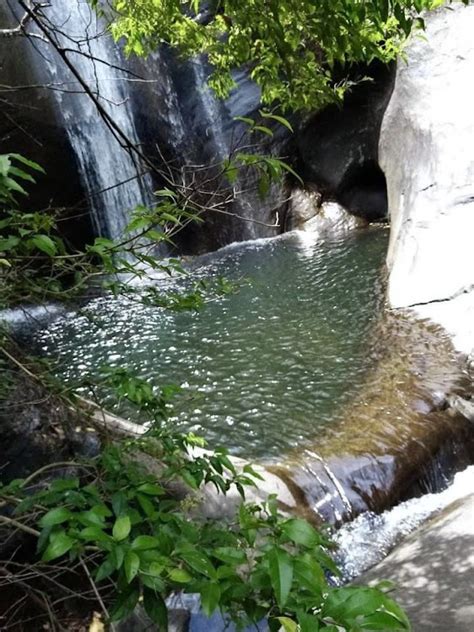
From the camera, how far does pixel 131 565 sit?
3.23 feet

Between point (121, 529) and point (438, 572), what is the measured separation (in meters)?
2.58

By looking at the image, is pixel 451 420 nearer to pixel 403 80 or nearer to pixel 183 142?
pixel 403 80

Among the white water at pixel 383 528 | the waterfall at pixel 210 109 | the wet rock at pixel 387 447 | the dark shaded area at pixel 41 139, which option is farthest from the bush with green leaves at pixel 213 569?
the waterfall at pixel 210 109

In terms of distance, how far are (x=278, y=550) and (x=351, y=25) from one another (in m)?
1.41

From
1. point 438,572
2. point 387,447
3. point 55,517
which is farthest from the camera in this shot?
point 387,447

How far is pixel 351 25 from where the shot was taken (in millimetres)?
1572

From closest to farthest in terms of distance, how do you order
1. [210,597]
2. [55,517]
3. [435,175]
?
[210,597] < [55,517] < [435,175]

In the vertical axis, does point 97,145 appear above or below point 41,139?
below

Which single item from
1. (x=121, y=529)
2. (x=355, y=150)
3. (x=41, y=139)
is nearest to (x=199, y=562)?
(x=121, y=529)

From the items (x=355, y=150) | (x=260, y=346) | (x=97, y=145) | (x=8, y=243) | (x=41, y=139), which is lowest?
(x=260, y=346)

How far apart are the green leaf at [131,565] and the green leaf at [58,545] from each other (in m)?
0.11

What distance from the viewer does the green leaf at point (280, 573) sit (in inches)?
34.7

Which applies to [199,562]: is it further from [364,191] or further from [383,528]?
[364,191]

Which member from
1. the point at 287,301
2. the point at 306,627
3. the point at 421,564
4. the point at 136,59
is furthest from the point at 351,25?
the point at 136,59
